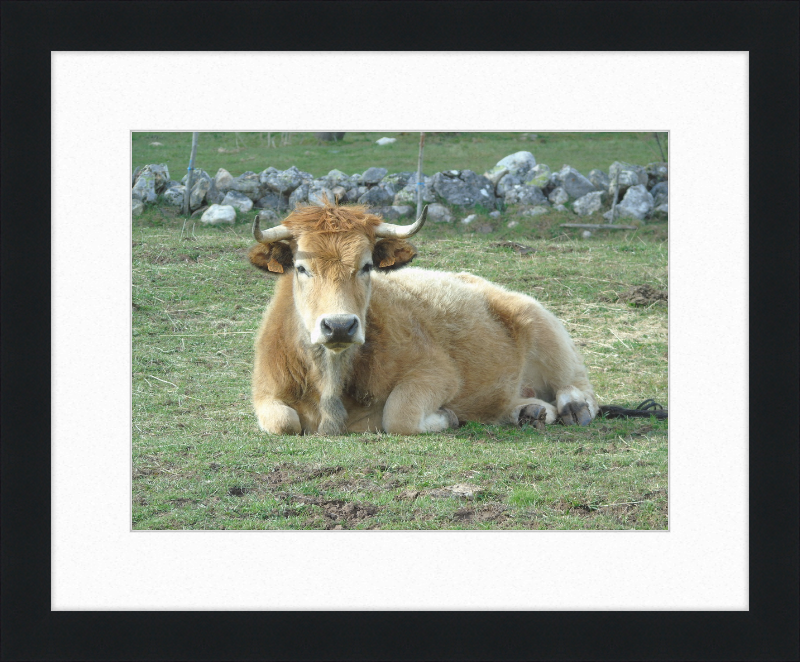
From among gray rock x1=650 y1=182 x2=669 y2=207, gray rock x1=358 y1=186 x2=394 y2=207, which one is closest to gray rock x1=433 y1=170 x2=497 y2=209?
gray rock x1=358 y1=186 x2=394 y2=207

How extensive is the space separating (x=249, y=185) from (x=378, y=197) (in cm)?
226

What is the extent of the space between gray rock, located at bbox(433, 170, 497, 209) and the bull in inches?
214

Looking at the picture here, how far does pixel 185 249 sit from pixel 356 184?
165 inches

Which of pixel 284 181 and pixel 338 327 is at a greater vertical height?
pixel 284 181

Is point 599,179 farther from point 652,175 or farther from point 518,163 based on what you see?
point 518,163

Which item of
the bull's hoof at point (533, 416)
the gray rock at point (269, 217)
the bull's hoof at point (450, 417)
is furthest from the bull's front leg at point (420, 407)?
the gray rock at point (269, 217)

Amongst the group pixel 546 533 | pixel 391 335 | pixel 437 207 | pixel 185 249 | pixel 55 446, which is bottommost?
pixel 546 533

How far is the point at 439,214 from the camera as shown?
48.6 ft

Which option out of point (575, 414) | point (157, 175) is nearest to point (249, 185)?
point (157, 175)

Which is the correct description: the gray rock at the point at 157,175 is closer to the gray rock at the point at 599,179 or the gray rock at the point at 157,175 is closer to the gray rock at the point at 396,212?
the gray rock at the point at 396,212

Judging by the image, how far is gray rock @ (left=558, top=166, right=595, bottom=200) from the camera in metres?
15.2

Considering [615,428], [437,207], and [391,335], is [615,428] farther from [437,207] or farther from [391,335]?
[437,207]

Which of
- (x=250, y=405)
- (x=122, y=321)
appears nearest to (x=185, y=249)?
(x=250, y=405)

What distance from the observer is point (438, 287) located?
940cm
